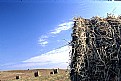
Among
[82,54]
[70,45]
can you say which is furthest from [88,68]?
[70,45]

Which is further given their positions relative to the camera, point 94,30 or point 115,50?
point 94,30

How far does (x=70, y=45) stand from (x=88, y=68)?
131cm

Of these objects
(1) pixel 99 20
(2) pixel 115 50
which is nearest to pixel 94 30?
(1) pixel 99 20

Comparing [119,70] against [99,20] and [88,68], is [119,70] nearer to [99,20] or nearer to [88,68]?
[88,68]

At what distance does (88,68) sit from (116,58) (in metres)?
1.02

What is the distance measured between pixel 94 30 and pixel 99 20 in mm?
410

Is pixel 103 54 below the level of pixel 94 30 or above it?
below

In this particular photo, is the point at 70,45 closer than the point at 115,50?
No

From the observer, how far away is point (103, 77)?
37.6 ft

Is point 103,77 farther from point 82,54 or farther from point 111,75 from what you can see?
point 82,54

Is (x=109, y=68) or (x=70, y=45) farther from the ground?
(x=70, y=45)

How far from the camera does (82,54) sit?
12.0m

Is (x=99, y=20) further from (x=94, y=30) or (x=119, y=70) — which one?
(x=119, y=70)

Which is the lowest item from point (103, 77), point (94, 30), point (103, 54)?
point (103, 77)
